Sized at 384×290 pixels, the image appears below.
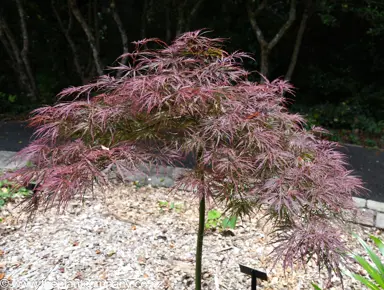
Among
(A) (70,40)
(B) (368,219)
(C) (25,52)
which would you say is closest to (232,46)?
(A) (70,40)

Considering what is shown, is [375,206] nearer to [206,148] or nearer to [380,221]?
[380,221]

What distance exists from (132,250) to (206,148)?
1342mm

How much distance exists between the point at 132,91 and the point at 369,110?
5791mm

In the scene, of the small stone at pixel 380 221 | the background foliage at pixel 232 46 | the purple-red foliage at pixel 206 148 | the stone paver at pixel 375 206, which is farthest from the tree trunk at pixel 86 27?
the small stone at pixel 380 221

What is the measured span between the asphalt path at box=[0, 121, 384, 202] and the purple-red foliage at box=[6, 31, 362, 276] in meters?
2.35

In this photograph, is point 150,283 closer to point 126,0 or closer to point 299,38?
point 299,38

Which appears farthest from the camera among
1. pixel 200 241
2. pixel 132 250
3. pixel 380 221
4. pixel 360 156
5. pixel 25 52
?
pixel 25 52

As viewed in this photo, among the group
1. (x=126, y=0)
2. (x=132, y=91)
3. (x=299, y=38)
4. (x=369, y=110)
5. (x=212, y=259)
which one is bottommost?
(x=212, y=259)

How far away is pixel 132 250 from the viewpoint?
7.83 feet

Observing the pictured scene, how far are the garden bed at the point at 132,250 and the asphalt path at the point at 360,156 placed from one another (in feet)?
3.72

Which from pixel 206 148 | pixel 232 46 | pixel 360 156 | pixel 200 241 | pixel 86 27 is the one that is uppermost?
pixel 86 27

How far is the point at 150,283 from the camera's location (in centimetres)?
209

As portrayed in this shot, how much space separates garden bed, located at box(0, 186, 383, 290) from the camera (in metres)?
2.13

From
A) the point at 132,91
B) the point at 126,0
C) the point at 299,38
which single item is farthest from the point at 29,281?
the point at 126,0
